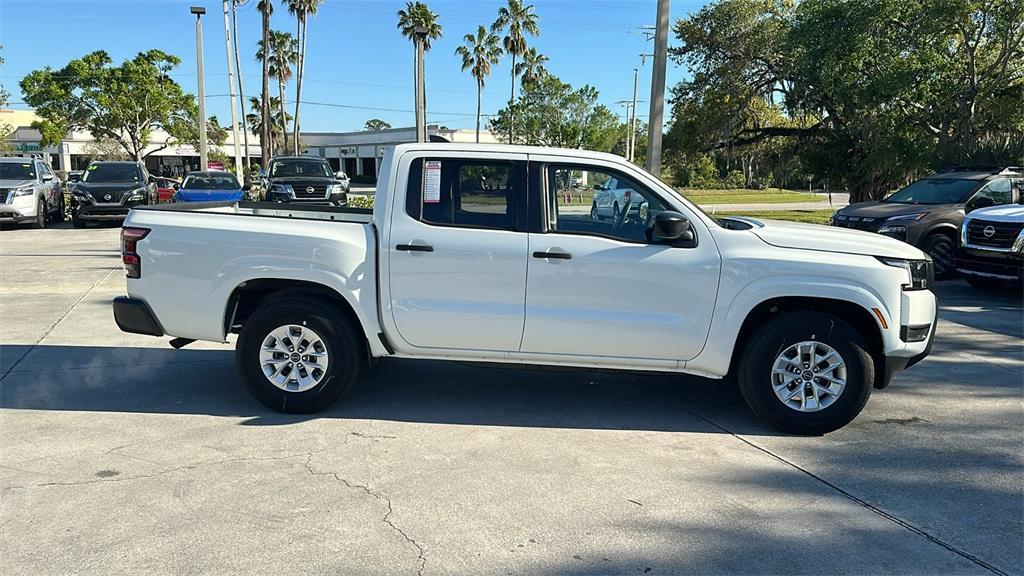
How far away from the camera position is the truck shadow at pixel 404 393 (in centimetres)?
520

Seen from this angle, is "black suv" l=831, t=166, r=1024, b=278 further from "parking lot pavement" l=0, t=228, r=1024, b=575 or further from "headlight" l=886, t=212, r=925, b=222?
"parking lot pavement" l=0, t=228, r=1024, b=575

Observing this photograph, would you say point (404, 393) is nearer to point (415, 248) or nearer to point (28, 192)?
point (415, 248)

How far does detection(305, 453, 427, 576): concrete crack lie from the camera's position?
10.8 feet

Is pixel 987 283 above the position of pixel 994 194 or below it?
below

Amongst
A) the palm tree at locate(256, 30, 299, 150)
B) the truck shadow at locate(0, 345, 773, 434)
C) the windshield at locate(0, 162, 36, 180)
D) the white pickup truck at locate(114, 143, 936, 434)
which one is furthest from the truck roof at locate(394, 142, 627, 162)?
the palm tree at locate(256, 30, 299, 150)

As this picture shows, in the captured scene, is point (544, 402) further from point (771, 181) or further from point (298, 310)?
point (771, 181)

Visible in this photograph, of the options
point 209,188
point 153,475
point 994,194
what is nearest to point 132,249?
point 153,475

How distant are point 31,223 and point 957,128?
24.1 meters

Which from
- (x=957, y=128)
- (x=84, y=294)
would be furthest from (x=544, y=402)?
(x=957, y=128)

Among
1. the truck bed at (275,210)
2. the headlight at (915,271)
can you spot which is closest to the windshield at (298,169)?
the truck bed at (275,210)

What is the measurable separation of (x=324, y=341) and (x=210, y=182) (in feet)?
53.8

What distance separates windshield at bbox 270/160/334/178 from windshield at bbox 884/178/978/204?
12.7 meters

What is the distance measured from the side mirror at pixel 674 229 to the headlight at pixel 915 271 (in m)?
1.27

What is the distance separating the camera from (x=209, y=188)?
63.2 ft
